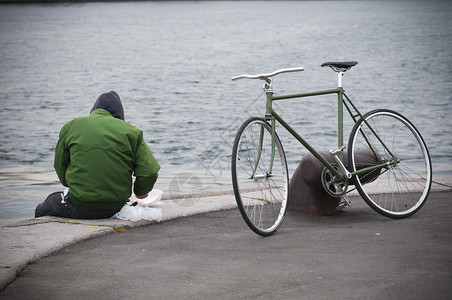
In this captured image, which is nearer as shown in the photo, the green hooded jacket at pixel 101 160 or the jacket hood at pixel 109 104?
the green hooded jacket at pixel 101 160

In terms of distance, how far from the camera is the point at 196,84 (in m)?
28.6

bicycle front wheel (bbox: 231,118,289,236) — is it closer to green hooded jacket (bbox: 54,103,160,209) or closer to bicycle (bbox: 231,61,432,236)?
bicycle (bbox: 231,61,432,236)

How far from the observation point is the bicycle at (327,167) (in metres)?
5.07

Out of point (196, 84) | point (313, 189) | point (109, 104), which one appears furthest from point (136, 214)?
point (196, 84)

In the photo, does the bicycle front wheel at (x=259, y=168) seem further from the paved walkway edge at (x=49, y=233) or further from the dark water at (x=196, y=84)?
the dark water at (x=196, y=84)

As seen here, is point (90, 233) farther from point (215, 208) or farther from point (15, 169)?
point (15, 169)

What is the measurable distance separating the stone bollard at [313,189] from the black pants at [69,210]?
155cm

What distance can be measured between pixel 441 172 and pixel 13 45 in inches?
1728

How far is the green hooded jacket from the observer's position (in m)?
5.18

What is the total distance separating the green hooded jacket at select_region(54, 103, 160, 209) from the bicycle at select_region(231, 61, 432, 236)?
32.4 inches

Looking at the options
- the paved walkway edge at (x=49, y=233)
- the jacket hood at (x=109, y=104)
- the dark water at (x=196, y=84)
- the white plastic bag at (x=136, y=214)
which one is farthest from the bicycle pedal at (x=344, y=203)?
the jacket hood at (x=109, y=104)

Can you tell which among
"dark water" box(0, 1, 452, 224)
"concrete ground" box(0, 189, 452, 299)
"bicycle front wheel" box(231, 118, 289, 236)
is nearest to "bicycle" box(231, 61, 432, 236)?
"bicycle front wheel" box(231, 118, 289, 236)

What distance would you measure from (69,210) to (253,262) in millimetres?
1737

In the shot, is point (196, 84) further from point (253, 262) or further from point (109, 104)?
point (253, 262)
